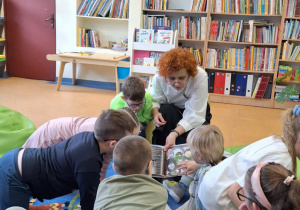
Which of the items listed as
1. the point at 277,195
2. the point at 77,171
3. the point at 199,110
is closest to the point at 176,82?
the point at 199,110

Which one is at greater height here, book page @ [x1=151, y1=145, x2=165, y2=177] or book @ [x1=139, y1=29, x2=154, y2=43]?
book @ [x1=139, y1=29, x2=154, y2=43]

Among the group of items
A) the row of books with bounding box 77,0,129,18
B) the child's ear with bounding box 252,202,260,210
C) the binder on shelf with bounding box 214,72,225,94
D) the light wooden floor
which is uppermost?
the row of books with bounding box 77,0,129,18

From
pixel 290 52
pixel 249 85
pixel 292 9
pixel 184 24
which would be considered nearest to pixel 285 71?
pixel 290 52

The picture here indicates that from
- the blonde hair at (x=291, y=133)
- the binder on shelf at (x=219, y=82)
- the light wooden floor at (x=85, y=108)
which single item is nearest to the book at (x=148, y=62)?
the light wooden floor at (x=85, y=108)

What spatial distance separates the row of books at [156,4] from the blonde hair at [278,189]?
4.17 metres

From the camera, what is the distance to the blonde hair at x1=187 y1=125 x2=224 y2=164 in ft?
5.80

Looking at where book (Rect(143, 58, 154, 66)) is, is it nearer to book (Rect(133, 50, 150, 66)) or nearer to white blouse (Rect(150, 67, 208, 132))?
book (Rect(133, 50, 150, 66))

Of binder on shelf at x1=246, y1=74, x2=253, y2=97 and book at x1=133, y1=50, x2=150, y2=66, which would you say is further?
binder on shelf at x1=246, y1=74, x2=253, y2=97

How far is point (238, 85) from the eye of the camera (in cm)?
496

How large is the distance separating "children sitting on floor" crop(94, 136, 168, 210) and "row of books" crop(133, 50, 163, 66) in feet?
9.83

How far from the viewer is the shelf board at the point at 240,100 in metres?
4.90

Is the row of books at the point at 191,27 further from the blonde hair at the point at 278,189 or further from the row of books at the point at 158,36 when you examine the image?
the blonde hair at the point at 278,189

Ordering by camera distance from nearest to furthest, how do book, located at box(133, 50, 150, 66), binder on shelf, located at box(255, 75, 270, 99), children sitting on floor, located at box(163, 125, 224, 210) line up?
children sitting on floor, located at box(163, 125, 224, 210), book, located at box(133, 50, 150, 66), binder on shelf, located at box(255, 75, 270, 99)

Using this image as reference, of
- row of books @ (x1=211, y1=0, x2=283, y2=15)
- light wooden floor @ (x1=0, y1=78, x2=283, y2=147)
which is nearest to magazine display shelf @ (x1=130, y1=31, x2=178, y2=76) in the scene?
light wooden floor @ (x1=0, y1=78, x2=283, y2=147)
